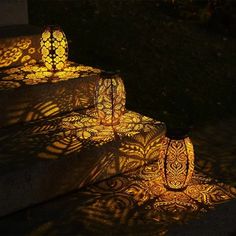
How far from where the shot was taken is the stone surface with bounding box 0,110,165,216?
391 cm

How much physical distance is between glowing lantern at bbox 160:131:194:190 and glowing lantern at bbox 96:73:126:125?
0.76 meters

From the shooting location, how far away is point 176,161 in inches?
158

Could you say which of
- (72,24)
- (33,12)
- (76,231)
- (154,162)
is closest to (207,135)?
(154,162)

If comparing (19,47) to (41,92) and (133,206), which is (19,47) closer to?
(41,92)

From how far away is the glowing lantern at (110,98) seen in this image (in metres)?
4.46

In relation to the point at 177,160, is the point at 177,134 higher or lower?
higher

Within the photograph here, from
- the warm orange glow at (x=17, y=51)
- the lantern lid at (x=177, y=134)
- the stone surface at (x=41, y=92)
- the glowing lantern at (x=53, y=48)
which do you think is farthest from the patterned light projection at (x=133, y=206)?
the warm orange glow at (x=17, y=51)

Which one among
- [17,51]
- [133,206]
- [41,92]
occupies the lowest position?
[133,206]

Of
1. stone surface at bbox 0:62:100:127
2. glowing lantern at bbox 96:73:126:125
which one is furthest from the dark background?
glowing lantern at bbox 96:73:126:125

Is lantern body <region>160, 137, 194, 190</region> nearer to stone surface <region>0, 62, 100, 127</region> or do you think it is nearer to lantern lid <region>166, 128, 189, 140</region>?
lantern lid <region>166, 128, 189, 140</region>

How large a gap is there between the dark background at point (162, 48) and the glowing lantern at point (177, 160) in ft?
7.62

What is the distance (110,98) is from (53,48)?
3.84ft

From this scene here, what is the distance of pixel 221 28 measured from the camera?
10508 mm

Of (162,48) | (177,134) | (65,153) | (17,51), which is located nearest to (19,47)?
(17,51)
